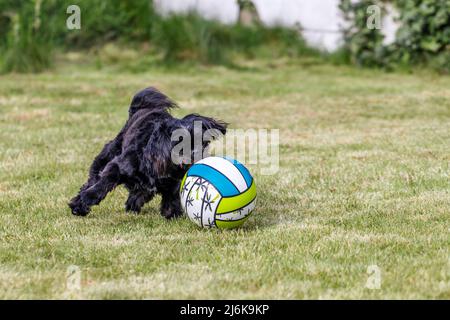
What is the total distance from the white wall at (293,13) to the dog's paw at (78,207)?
34.8 ft

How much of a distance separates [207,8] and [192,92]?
3906mm

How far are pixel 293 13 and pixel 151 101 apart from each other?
35.7 feet

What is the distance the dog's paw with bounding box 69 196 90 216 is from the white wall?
10621 mm

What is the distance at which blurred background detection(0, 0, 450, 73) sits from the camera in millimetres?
14484

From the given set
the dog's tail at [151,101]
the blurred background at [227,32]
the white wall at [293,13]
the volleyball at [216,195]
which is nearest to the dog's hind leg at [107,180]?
the volleyball at [216,195]

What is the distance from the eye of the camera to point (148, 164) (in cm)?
584

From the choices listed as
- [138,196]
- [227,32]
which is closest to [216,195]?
[138,196]

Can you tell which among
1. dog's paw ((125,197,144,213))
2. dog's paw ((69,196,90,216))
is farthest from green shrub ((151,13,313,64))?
dog's paw ((69,196,90,216))

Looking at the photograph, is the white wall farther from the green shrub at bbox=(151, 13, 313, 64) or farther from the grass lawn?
the grass lawn

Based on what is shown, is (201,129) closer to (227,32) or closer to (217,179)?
(217,179)

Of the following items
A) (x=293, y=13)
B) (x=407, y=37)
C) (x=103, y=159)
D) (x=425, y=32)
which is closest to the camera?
(x=103, y=159)

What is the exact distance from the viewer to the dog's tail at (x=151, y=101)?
6.30m

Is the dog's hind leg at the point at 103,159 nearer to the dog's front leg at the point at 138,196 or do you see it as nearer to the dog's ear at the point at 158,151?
the dog's front leg at the point at 138,196
